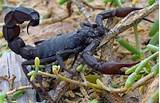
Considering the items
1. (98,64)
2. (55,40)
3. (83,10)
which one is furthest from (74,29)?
(98,64)

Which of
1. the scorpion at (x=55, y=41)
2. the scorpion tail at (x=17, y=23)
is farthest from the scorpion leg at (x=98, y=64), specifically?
the scorpion tail at (x=17, y=23)

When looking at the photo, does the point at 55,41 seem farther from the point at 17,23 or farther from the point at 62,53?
the point at 17,23

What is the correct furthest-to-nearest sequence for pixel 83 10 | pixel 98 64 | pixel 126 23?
pixel 83 10 < pixel 126 23 < pixel 98 64

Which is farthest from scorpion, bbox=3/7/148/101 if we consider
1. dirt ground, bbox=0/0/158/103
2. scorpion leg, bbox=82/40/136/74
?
dirt ground, bbox=0/0/158/103

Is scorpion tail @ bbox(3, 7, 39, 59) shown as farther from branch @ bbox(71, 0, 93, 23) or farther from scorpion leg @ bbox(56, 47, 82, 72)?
branch @ bbox(71, 0, 93, 23)

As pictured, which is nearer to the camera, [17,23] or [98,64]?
[98,64]

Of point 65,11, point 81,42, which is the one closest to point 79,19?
point 65,11
